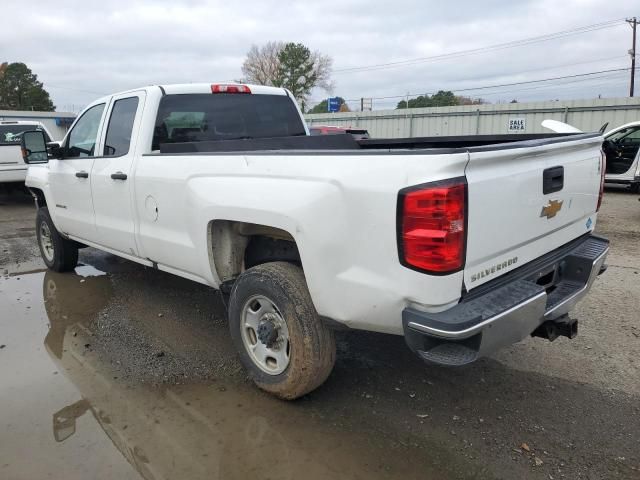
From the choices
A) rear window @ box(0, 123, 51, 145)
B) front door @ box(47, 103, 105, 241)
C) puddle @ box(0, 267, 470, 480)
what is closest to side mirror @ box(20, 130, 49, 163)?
front door @ box(47, 103, 105, 241)

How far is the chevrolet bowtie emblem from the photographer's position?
2.82m

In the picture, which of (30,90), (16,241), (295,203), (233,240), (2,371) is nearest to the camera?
(295,203)

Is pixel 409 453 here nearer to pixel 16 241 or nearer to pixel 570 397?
pixel 570 397

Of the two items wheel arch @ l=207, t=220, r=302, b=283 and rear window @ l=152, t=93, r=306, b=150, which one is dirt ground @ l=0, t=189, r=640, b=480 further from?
rear window @ l=152, t=93, r=306, b=150

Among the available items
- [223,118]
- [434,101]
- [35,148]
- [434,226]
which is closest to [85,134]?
[35,148]

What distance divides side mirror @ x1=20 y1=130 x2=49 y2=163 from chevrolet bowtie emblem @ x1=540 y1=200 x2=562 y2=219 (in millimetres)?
5239

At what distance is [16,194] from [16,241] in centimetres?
728

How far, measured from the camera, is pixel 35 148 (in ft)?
19.2

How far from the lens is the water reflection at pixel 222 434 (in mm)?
2645

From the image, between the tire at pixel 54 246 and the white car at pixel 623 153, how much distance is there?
11.6 metres

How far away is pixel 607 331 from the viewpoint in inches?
165

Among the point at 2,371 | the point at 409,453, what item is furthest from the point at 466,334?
the point at 2,371

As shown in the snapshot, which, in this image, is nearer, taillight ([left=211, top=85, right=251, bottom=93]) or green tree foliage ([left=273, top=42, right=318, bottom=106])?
taillight ([left=211, top=85, right=251, bottom=93])

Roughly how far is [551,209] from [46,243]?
19.0ft
